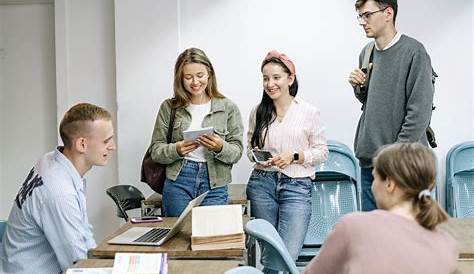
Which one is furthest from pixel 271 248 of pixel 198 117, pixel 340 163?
pixel 340 163

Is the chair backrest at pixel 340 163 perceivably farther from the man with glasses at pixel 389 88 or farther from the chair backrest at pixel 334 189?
the man with glasses at pixel 389 88

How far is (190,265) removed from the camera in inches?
93.7

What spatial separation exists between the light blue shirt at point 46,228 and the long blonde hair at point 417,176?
1.25m

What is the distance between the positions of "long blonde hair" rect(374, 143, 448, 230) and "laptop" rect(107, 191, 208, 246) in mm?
1078

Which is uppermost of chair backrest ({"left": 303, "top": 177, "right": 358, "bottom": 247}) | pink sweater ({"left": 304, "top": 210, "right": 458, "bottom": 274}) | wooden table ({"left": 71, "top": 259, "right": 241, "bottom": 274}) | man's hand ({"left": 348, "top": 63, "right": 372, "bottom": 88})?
man's hand ({"left": 348, "top": 63, "right": 372, "bottom": 88})

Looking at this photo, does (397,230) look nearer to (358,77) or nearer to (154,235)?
(154,235)

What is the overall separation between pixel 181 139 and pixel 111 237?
3.31 feet

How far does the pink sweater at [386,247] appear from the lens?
5.72ft

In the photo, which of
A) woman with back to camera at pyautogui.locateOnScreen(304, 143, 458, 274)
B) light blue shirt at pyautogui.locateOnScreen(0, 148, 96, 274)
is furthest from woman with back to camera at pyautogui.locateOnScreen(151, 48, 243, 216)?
woman with back to camera at pyautogui.locateOnScreen(304, 143, 458, 274)

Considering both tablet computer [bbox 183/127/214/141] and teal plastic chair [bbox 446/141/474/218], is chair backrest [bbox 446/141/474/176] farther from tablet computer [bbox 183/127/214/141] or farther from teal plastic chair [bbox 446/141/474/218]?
tablet computer [bbox 183/127/214/141]

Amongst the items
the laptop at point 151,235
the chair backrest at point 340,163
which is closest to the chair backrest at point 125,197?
the chair backrest at point 340,163

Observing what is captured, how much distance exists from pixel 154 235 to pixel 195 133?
2.60ft

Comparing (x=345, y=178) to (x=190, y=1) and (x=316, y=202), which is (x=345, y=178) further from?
(x=190, y=1)

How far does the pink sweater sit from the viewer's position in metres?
1.74
